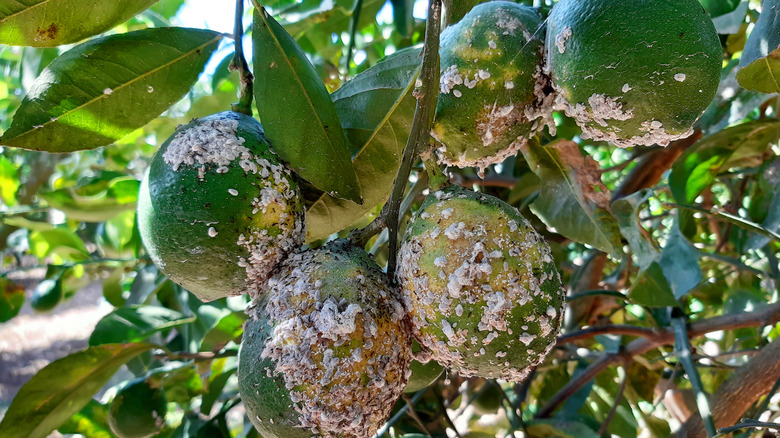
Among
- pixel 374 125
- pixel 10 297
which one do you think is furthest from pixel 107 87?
pixel 10 297

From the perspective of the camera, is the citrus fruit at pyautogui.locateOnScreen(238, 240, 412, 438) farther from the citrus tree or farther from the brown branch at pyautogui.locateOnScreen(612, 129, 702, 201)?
the brown branch at pyautogui.locateOnScreen(612, 129, 702, 201)

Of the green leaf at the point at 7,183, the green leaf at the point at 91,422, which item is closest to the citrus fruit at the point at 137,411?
the green leaf at the point at 91,422

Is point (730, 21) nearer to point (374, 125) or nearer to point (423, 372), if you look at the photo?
point (374, 125)

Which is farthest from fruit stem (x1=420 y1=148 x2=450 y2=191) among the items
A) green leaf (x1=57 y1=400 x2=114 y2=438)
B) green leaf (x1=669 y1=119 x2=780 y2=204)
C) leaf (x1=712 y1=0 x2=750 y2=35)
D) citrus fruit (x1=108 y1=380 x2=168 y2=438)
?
green leaf (x1=57 y1=400 x2=114 y2=438)

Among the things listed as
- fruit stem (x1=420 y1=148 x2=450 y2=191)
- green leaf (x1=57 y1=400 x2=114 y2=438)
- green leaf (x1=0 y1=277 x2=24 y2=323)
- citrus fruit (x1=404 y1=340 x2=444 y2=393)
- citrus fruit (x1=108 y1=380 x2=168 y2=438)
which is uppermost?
fruit stem (x1=420 y1=148 x2=450 y2=191)

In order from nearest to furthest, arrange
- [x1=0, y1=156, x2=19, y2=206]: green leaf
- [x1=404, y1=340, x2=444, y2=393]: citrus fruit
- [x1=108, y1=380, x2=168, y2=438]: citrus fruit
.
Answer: [x1=404, y1=340, x2=444, y2=393]: citrus fruit → [x1=108, y1=380, x2=168, y2=438]: citrus fruit → [x1=0, y1=156, x2=19, y2=206]: green leaf

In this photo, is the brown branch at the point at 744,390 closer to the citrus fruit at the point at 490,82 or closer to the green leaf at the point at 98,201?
the citrus fruit at the point at 490,82
